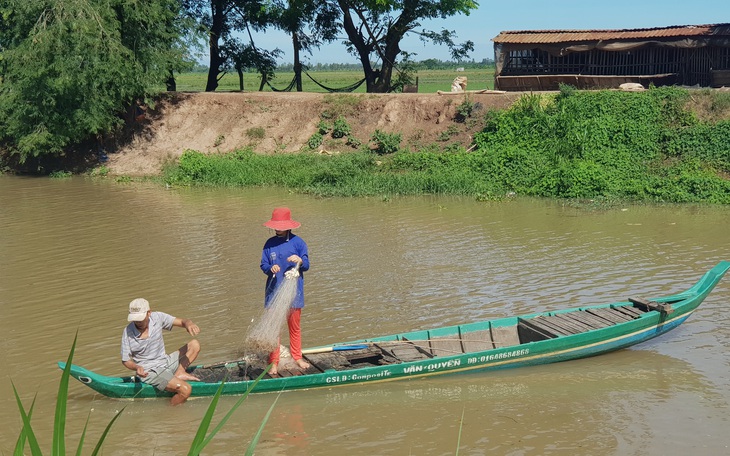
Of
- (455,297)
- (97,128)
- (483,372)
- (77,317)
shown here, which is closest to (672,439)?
(483,372)

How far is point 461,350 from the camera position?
945cm

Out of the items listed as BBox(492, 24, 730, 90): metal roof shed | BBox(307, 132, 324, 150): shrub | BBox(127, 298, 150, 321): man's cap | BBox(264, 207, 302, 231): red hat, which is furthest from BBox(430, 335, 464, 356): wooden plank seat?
BBox(492, 24, 730, 90): metal roof shed

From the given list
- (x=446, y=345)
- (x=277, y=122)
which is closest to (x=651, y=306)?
(x=446, y=345)

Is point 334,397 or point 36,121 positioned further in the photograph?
point 36,121

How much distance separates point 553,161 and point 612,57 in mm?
8972

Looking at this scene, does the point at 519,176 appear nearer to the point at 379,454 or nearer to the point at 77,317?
the point at 77,317

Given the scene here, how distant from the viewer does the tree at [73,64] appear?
2386 centimetres

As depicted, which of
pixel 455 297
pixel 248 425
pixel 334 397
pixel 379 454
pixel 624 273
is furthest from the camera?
pixel 624 273

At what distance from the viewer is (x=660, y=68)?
90.9ft

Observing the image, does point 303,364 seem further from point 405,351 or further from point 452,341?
point 452,341

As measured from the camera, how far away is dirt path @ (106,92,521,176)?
82.8ft

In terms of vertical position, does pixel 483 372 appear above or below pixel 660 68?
below

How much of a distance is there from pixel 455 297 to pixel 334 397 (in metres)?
3.90

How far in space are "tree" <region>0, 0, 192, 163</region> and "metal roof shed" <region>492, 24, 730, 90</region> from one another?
481 inches
